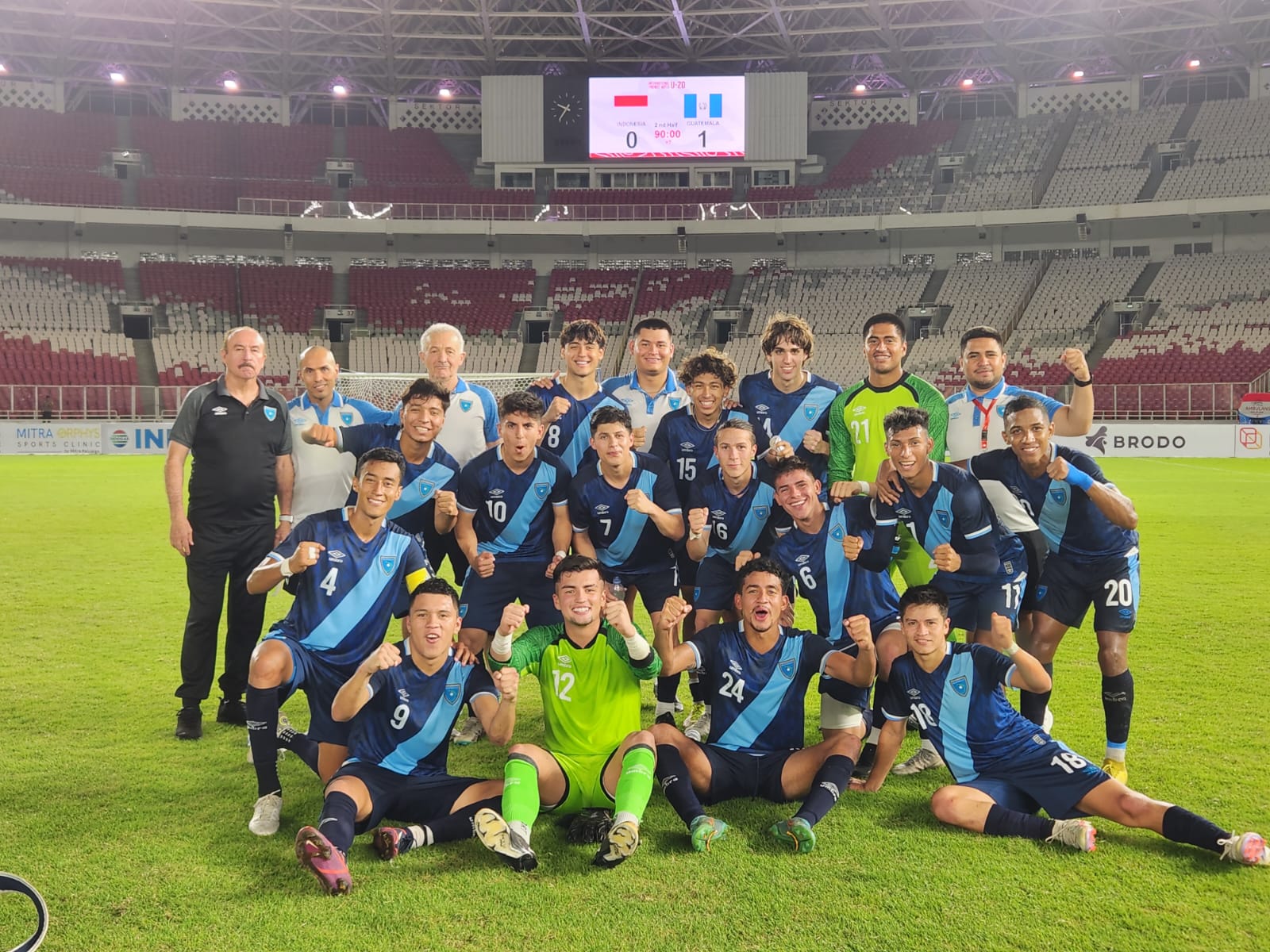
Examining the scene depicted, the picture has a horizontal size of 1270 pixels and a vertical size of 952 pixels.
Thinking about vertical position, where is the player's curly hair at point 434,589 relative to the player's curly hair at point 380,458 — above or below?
below

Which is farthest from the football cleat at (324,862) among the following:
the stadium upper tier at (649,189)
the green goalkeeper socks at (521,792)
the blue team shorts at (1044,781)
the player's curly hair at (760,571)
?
the stadium upper tier at (649,189)

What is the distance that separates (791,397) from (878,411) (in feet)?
2.02

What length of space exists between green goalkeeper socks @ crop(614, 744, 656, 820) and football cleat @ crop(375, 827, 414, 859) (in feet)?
2.94

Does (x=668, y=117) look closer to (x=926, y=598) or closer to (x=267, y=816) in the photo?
(x=926, y=598)

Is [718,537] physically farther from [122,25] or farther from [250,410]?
[122,25]

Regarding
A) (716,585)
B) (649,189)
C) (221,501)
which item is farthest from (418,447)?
(649,189)

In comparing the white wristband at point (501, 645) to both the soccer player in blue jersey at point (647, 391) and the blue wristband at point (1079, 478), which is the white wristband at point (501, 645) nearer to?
the soccer player in blue jersey at point (647, 391)

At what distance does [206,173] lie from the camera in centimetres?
4069

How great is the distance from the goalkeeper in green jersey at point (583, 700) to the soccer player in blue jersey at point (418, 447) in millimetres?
1378

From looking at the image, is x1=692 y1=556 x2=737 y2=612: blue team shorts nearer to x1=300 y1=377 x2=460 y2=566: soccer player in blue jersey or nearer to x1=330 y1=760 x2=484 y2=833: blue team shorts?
x1=300 y1=377 x2=460 y2=566: soccer player in blue jersey

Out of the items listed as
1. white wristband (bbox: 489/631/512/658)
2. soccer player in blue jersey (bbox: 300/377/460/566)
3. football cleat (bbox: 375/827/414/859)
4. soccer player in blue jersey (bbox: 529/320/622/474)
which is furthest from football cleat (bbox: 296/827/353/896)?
soccer player in blue jersey (bbox: 529/320/622/474)

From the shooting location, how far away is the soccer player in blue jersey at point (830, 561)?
17.7 ft

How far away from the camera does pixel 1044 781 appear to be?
4449 mm

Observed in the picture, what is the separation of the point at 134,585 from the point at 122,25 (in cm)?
3581
